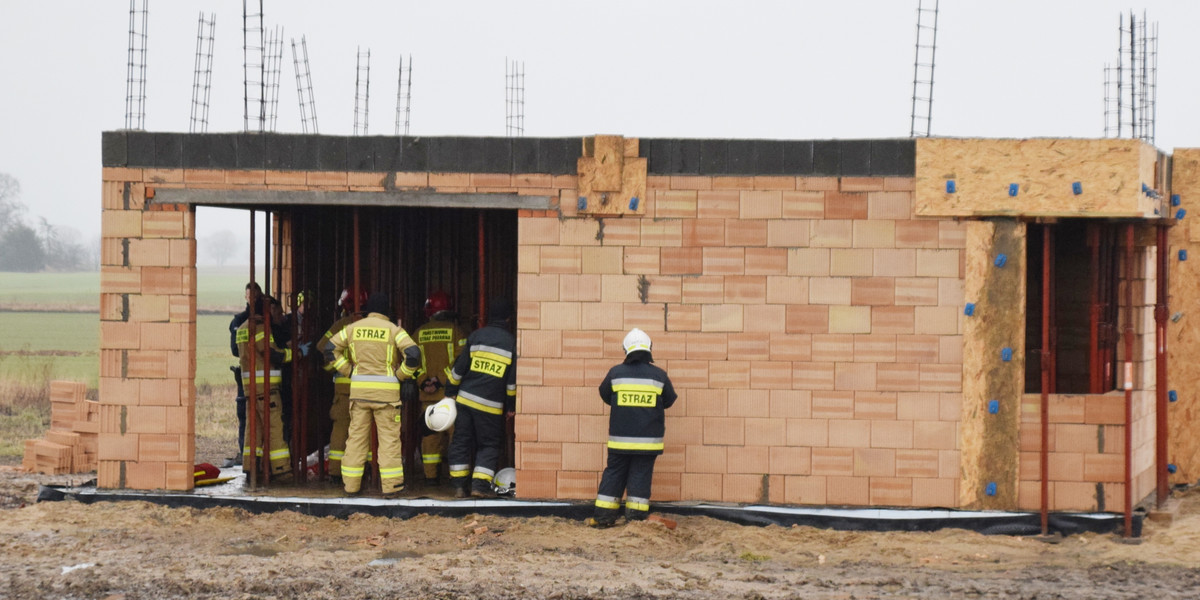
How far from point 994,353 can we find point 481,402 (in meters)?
4.32

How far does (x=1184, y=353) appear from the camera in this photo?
12.6 metres

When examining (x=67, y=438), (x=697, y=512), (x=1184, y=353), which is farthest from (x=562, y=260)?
(x=67, y=438)

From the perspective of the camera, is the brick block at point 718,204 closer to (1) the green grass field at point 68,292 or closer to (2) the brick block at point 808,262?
(2) the brick block at point 808,262

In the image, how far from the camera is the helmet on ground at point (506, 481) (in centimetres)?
1133

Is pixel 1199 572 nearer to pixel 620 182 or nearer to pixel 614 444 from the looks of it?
pixel 614 444

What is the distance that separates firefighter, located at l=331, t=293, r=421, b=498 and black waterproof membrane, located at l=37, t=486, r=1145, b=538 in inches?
11.2

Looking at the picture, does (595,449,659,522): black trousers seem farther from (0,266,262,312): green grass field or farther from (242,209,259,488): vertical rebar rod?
(0,266,262,312): green grass field

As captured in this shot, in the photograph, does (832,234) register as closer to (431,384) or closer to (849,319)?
(849,319)

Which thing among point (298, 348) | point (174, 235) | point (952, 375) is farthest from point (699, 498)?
point (174, 235)

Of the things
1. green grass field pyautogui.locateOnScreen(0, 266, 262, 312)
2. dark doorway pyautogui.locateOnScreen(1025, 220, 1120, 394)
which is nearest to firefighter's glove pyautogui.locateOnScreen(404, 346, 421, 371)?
dark doorway pyautogui.locateOnScreen(1025, 220, 1120, 394)

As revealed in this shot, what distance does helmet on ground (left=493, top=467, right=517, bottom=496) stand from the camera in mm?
11328

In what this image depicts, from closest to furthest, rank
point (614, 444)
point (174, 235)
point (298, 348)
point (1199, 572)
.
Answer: point (1199, 572)
point (614, 444)
point (174, 235)
point (298, 348)

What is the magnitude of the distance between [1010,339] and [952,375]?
548 millimetres

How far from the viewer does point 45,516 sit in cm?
1091
